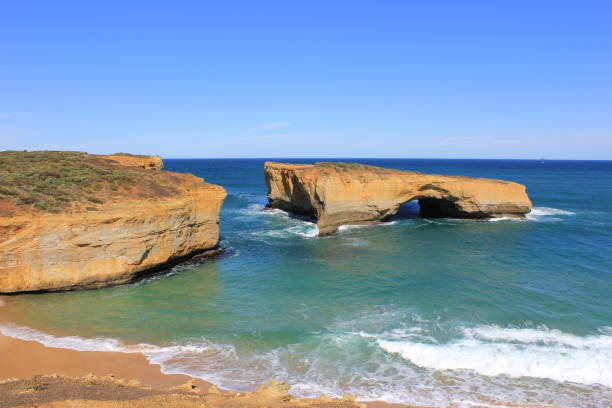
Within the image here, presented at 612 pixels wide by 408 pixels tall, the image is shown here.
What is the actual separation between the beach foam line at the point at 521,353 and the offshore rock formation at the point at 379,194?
1645 cm

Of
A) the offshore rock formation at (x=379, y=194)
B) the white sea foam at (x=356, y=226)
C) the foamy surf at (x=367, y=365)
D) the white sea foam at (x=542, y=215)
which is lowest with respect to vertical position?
the foamy surf at (x=367, y=365)

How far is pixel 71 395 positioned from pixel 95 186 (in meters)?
13.4

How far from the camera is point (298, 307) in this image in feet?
49.1

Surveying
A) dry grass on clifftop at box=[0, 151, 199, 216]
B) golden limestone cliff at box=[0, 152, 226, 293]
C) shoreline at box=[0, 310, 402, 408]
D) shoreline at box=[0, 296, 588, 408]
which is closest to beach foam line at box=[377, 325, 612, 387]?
shoreline at box=[0, 296, 588, 408]

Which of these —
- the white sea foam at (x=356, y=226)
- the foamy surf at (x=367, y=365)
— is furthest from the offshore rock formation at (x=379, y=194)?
the foamy surf at (x=367, y=365)

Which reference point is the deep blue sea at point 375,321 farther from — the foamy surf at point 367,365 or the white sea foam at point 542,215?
the white sea foam at point 542,215

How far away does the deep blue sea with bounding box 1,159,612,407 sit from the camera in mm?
10625

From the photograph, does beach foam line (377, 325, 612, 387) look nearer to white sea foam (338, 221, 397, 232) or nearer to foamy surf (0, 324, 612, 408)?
foamy surf (0, 324, 612, 408)

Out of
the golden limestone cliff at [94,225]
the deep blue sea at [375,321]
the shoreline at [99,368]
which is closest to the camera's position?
the shoreline at [99,368]

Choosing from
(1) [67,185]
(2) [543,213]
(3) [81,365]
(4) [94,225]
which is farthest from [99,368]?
(2) [543,213]

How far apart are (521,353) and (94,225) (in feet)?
53.4

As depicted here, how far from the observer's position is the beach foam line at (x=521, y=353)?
10984 mm


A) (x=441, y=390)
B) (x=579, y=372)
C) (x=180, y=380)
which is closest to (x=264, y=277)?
(x=180, y=380)

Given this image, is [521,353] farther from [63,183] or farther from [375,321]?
[63,183]
